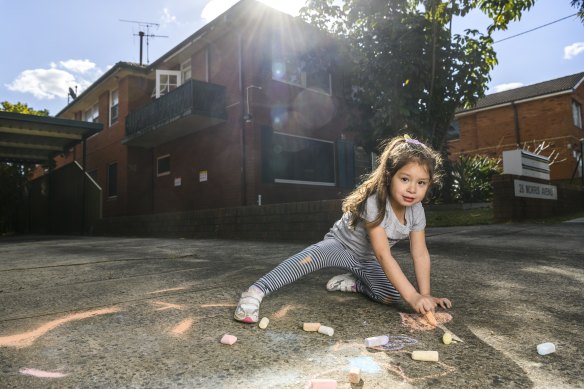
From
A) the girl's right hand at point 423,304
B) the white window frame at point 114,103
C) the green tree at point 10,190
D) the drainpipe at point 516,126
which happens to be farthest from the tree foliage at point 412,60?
A: the green tree at point 10,190

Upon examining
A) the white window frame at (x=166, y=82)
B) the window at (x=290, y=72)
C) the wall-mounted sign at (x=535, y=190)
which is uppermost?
the white window frame at (x=166, y=82)

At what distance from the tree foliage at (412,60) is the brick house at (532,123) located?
13857 mm

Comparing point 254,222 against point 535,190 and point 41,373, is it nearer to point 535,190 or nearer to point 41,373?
Answer: point 41,373

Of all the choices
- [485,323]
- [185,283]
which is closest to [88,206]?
[185,283]

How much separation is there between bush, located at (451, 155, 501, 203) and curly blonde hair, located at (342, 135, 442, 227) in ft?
34.0

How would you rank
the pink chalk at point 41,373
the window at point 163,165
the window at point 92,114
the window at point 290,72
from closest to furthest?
the pink chalk at point 41,373
the window at point 290,72
the window at point 163,165
the window at point 92,114

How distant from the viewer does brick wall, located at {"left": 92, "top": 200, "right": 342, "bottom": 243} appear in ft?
20.2

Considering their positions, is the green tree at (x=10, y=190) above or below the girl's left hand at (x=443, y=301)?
above

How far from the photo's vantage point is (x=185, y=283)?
3010mm

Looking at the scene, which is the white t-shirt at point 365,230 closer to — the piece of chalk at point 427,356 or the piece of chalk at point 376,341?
the piece of chalk at point 376,341

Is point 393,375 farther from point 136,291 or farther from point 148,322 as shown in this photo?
point 136,291

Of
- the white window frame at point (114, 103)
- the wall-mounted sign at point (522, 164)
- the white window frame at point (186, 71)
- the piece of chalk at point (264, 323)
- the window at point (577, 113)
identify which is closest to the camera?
the piece of chalk at point (264, 323)

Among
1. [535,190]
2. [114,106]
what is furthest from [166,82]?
[535,190]

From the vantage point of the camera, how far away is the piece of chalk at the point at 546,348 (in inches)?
62.8
